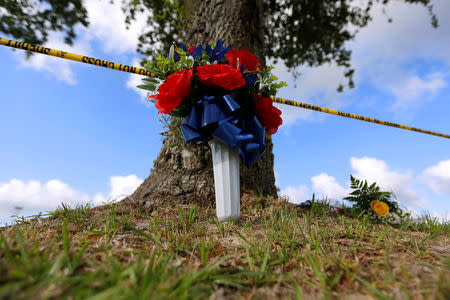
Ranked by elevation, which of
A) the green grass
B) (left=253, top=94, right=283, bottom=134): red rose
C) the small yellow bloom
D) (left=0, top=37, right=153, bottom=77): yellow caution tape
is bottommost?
the green grass

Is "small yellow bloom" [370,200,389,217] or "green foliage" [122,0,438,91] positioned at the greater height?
"green foliage" [122,0,438,91]

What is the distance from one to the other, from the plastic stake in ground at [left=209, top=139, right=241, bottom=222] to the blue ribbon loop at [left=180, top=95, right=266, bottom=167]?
112 mm

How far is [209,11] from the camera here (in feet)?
10.8

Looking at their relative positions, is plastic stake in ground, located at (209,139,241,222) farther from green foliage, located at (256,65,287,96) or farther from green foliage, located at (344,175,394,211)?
green foliage, located at (344,175,394,211)

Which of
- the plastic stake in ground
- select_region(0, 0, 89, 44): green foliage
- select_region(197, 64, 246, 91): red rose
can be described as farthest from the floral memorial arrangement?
select_region(0, 0, 89, 44): green foliage

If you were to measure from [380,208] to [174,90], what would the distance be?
2.49 meters

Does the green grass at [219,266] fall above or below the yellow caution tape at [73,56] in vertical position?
below

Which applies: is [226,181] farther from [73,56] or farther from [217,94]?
[73,56]

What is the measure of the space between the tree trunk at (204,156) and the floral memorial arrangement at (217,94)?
567 mm

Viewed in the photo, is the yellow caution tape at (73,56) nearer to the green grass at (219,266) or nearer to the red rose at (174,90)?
the red rose at (174,90)

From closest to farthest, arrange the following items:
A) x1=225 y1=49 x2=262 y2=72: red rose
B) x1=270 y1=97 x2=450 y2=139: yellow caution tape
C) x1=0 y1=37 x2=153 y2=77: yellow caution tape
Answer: x1=225 y1=49 x2=262 y2=72: red rose < x1=0 y1=37 x2=153 y2=77: yellow caution tape < x1=270 y1=97 x2=450 y2=139: yellow caution tape

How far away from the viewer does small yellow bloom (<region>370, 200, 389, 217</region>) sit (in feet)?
8.54

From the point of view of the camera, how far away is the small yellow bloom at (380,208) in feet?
8.54

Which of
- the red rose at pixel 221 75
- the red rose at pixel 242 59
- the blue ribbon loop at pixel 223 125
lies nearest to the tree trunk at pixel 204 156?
the blue ribbon loop at pixel 223 125
